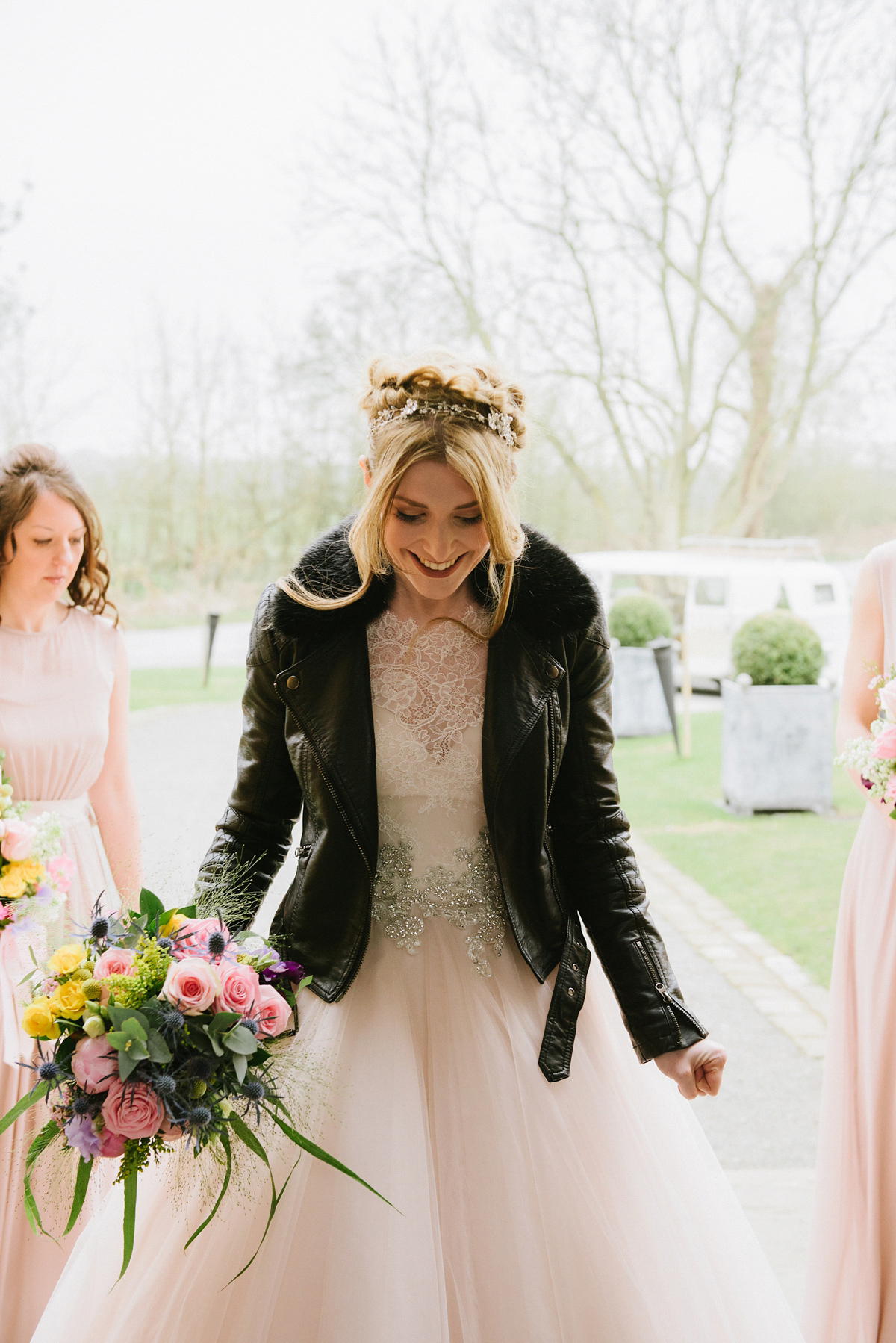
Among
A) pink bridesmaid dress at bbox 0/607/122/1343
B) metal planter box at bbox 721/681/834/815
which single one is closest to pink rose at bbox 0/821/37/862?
pink bridesmaid dress at bbox 0/607/122/1343

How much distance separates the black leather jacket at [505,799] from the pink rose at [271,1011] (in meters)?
0.16

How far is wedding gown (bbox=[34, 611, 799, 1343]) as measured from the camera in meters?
1.07

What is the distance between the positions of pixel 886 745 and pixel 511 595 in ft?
2.24

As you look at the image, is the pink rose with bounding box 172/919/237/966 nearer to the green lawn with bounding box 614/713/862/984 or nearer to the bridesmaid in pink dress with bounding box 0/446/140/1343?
the bridesmaid in pink dress with bounding box 0/446/140/1343

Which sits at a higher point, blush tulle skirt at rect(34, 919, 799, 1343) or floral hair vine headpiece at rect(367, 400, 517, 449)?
floral hair vine headpiece at rect(367, 400, 517, 449)

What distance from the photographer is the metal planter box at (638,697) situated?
314 inches

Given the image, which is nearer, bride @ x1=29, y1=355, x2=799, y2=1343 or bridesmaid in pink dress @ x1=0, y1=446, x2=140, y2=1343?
bride @ x1=29, y1=355, x2=799, y2=1343

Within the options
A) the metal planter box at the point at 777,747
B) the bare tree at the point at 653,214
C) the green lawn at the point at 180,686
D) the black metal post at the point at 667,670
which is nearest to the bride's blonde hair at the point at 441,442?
the metal planter box at the point at 777,747

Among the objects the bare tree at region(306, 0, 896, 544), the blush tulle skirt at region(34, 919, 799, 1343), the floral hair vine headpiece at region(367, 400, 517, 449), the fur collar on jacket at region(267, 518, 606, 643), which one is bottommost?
the blush tulle skirt at region(34, 919, 799, 1343)

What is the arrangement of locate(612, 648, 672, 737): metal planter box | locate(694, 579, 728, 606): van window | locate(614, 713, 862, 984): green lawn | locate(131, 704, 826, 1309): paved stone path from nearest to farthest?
locate(131, 704, 826, 1309): paved stone path < locate(614, 713, 862, 984): green lawn < locate(612, 648, 672, 737): metal planter box < locate(694, 579, 728, 606): van window

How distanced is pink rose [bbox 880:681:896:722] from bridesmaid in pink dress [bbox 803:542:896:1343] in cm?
12

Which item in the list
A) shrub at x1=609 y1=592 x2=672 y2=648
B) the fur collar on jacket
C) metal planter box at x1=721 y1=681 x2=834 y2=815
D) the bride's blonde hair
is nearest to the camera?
the bride's blonde hair

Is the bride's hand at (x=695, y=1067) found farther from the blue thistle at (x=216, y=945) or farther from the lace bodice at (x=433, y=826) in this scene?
the blue thistle at (x=216, y=945)

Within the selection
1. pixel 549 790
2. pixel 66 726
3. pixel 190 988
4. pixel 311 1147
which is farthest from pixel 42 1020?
pixel 66 726
